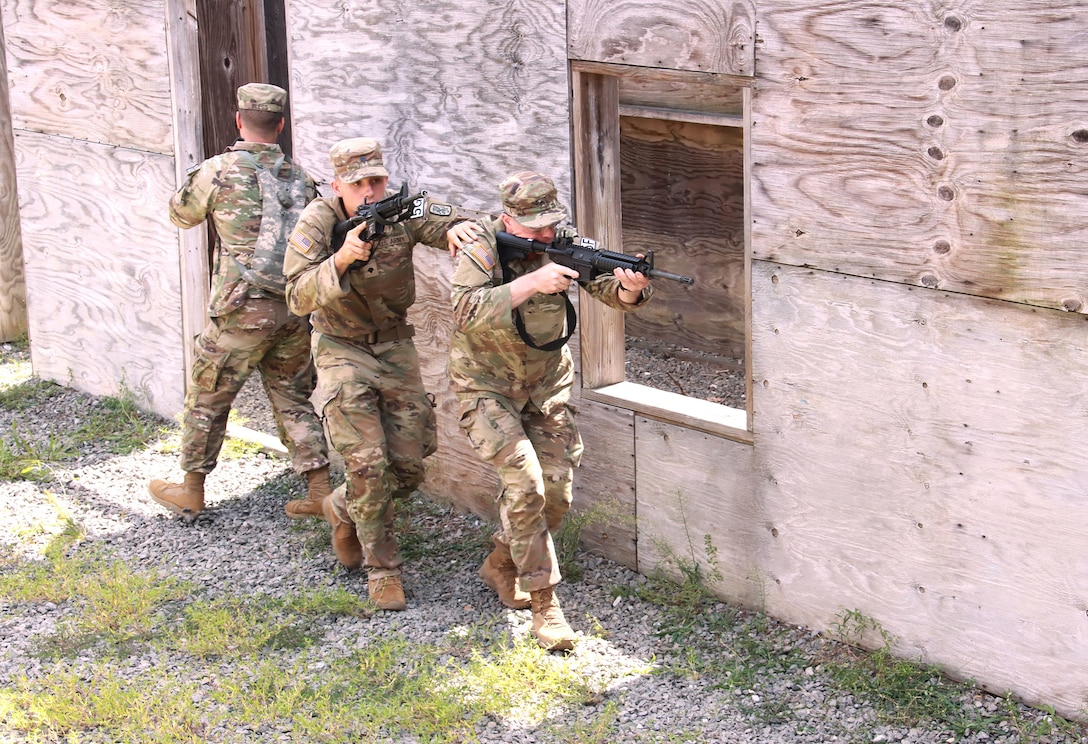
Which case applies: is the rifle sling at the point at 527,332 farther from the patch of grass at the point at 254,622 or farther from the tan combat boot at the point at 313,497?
the tan combat boot at the point at 313,497

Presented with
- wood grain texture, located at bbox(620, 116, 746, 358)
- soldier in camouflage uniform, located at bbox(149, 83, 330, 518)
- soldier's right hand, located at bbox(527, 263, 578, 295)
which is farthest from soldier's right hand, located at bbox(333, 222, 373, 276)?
wood grain texture, located at bbox(620, 116, 746, 358)

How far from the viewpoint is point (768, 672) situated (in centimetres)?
558

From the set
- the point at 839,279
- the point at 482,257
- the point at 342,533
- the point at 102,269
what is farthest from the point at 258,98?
the point at 839,279

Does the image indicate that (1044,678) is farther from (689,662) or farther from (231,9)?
(231,9)

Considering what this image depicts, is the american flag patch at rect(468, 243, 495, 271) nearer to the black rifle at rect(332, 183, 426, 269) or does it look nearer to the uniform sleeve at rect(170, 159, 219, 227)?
the black rifle at rect(332, 183, 426, 269)

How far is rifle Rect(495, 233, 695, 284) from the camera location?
5.47m

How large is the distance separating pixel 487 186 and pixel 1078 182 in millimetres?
3102

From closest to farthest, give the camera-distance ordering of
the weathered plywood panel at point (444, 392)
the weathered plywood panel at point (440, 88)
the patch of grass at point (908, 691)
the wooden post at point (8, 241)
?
1. the patch of grass at point (908, 691)
2. the weathered plywood panel at point (440, 88)
3. the weathered plywood panel at point (444, 392)
4. the wooden post at point (8, 241)

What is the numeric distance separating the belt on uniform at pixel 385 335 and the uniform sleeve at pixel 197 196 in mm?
1355

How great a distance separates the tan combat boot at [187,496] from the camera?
749cm

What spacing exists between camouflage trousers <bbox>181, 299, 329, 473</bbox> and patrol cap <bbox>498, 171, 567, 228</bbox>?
6.36 ft

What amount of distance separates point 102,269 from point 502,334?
4.57 meters

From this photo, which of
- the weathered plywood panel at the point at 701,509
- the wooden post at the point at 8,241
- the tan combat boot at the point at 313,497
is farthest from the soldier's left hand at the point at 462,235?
the wooden post at the point at 8,241

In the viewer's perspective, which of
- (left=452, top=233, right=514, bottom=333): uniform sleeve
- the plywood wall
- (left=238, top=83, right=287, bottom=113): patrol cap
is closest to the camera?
(left=452, top=233, right=514, bottom=333): uniform sleeve
